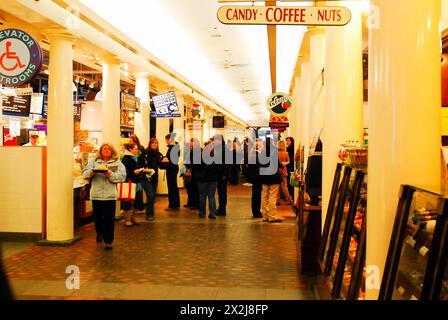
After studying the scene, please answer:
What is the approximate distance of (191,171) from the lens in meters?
11.2

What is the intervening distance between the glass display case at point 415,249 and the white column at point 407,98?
207 millimetres

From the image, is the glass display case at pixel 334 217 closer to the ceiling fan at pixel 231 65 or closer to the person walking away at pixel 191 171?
the person walking away at pixel 191 171

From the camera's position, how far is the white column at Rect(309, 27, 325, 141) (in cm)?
830

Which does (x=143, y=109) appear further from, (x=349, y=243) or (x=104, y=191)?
(x=349, y=243)

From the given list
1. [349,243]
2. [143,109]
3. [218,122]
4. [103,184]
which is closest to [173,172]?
[143,109]

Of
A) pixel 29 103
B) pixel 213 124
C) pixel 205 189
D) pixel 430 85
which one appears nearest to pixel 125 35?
pixel 205 189

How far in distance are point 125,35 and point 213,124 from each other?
17.0m

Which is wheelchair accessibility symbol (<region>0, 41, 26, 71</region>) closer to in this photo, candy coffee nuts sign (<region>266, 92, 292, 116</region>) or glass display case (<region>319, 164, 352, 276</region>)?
glass display case (<region>319, 164, 352, 276</region>)

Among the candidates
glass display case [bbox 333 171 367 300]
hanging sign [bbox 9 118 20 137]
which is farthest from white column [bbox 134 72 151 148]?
glass display case [bbox 333 171 367 300]

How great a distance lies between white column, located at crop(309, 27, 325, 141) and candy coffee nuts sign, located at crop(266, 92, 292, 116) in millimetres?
4298

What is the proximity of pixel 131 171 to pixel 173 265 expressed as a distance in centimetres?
310

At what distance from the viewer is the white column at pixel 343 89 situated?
17.5ft

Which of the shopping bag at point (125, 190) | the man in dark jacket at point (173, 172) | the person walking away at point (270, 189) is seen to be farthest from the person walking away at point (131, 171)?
the person walking away at point (270, 189)

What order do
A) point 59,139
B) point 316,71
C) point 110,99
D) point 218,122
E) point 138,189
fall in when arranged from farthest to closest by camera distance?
point 218,122 → point 110,99 → point 138,189 → point 316,71 → point 59,139
